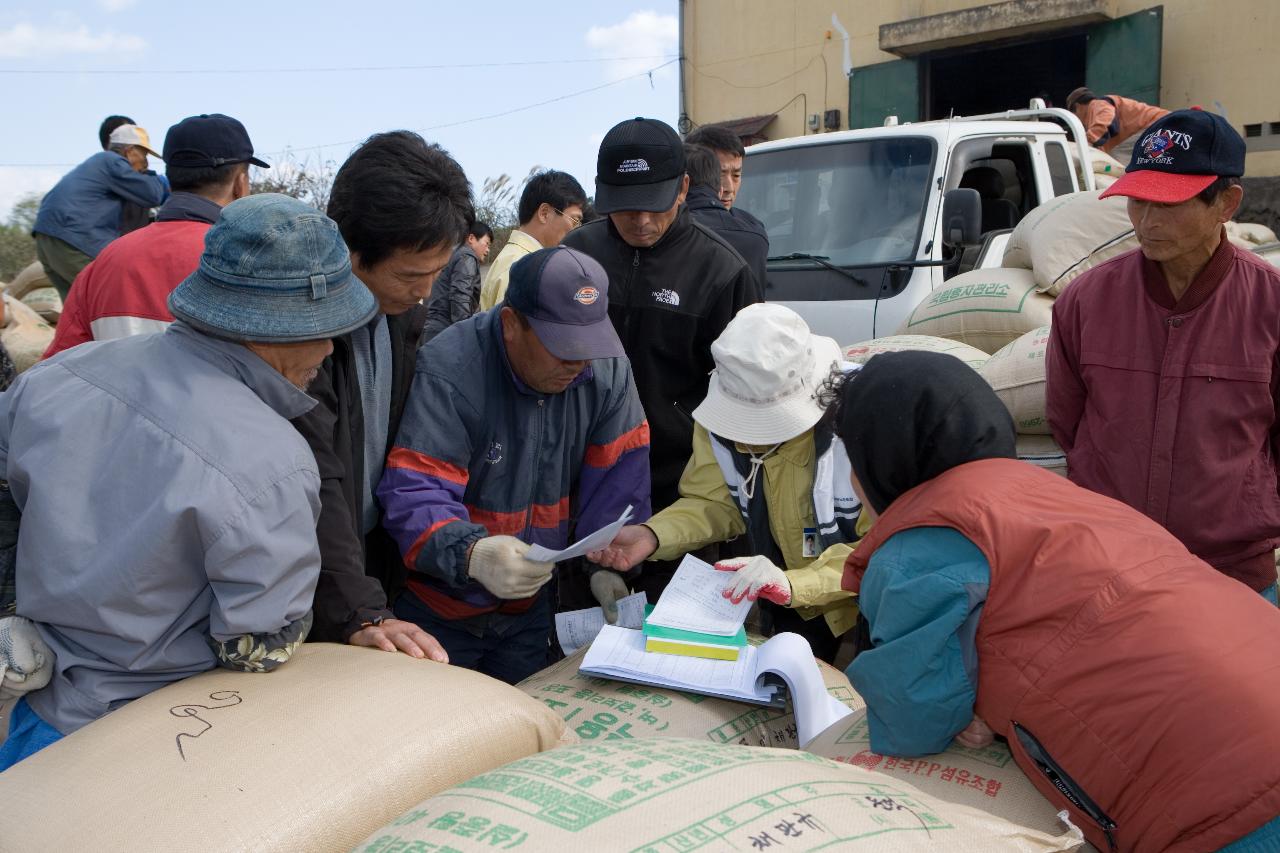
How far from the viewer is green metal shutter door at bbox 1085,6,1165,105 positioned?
1068cm

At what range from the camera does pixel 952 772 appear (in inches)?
70.4

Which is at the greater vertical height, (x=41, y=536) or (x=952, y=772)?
(x=41, y=536)

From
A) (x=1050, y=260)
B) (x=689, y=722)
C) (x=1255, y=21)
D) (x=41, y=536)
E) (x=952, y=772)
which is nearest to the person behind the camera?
(x=41, y=536)

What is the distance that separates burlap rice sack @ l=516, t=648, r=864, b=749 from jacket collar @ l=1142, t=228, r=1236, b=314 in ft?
3.96

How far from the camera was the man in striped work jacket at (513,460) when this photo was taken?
2279 millimetres

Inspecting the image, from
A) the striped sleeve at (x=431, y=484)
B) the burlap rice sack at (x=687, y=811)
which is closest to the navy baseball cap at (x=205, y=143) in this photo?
the striped sleeve at (x=431, y=484)

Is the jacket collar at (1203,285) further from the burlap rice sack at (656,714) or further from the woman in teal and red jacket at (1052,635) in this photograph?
the burlap rice sack at (656,714)

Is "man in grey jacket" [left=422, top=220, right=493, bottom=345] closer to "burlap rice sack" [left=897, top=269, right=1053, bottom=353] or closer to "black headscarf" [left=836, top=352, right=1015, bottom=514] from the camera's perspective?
"burlap rice sack" [left=897, top=269, right=1053, bottom=353]

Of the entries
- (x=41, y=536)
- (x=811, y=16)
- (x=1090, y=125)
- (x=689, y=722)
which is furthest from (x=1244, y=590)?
(x=811, y=16)

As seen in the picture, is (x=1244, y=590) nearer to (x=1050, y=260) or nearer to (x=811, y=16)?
(x=1050, y=260)

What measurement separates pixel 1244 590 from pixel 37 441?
1797 millimetres

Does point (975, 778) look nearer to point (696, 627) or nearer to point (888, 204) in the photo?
point (696, 627)

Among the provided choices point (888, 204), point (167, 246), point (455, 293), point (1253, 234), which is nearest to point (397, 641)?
point (167, 246)

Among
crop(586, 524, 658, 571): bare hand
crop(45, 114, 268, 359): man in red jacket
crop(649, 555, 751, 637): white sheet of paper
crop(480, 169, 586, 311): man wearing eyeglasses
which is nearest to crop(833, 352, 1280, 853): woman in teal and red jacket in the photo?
crop(649, 555, 751, 637): white sheet of paper
